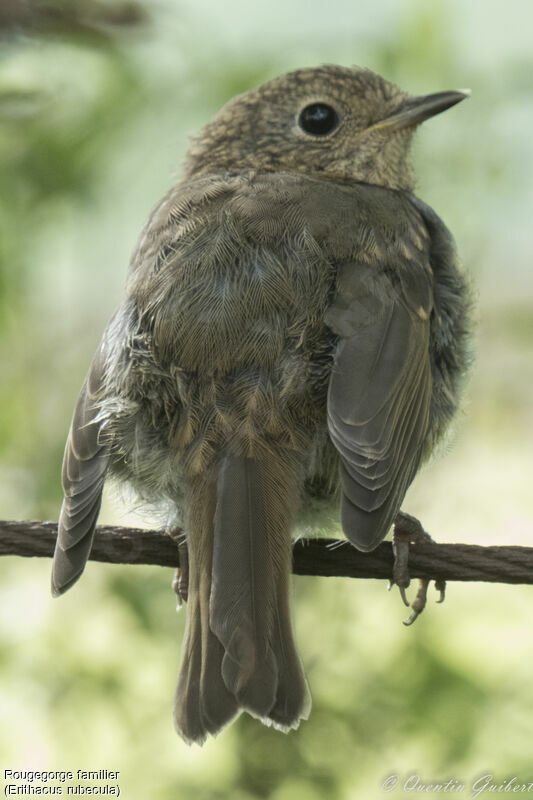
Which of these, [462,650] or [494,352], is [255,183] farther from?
[462,650]

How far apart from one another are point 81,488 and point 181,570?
0.56 metres

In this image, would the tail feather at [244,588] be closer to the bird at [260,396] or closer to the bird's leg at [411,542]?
the bird at [260,396]

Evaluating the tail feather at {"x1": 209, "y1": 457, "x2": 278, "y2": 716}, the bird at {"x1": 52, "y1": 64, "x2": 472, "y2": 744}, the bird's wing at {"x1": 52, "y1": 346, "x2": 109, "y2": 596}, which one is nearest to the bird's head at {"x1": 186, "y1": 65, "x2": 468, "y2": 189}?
the bird at {"x1": 52, "y1": 64, "x2": 472, "y2": 744}

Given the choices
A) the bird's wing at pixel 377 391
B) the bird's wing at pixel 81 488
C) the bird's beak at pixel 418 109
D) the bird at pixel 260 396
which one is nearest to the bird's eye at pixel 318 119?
the bird's beak at pixel 418 109

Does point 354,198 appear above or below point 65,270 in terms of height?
above

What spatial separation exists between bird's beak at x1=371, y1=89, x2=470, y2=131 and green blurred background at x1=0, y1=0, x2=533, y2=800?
244 millimetres

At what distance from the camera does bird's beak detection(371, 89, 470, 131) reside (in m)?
3.72

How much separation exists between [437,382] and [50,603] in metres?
1.57

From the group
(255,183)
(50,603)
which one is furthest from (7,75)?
(50,603)

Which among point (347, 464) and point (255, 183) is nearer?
point (347, 464)

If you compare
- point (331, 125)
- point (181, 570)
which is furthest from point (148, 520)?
point (331, 125)

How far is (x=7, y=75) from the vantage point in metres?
2.96

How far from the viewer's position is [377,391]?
278 centimetres

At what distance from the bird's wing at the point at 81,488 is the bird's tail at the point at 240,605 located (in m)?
0.28
